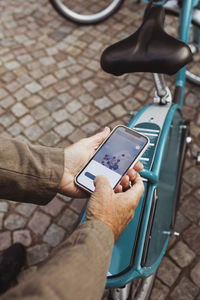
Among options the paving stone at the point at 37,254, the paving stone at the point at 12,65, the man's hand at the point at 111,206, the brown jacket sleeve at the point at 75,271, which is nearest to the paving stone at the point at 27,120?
the paving stone at the point at 12,65

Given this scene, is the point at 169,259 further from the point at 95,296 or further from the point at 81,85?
the point at 81,85

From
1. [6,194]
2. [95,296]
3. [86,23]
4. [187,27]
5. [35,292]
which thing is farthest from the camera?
[86,23]

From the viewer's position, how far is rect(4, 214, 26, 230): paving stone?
105 inches

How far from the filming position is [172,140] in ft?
7.30

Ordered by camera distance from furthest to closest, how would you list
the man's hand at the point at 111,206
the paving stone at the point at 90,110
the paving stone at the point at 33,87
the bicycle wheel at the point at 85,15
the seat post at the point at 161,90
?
the bicycle wheel at the point at 85,15
the paving stone at the point at 33,87
the paving stone at the point at 90,110
the seat post at the point at 161,90
the man's hand at the point at 111,206

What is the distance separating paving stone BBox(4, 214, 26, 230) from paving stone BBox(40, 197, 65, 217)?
0.70 ft

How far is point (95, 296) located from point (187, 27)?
2208mm

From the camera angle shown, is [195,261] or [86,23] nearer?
[195,261]

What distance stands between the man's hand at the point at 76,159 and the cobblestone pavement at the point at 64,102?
103 cm

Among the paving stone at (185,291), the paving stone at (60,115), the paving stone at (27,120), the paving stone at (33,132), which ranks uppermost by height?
the paving stone at (60,115)

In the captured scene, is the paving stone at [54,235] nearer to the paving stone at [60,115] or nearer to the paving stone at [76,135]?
the paving stone at [76,135]

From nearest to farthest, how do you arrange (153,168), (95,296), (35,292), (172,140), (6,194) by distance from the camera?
(35,292), (95,296), (6,194), (153,168), (172,140)

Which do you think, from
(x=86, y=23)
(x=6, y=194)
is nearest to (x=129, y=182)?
(x=6, y=194)

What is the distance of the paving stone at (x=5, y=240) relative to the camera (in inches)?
101
